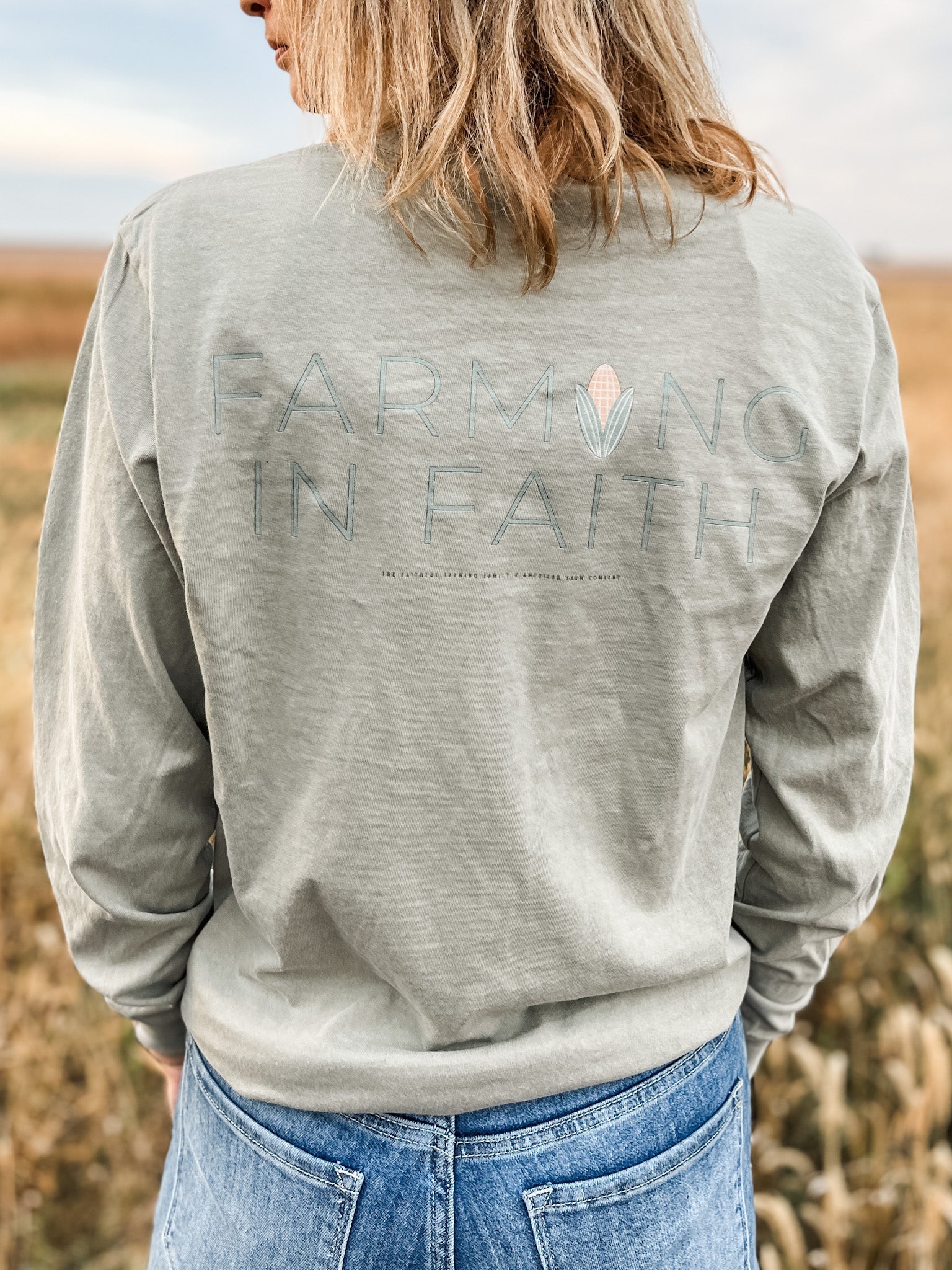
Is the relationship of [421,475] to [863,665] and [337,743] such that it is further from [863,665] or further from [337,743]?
[863,665]

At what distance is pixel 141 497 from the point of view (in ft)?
2.65

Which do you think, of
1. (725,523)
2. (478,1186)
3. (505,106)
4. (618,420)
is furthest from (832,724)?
(505,106)

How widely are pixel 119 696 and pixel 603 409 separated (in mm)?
477

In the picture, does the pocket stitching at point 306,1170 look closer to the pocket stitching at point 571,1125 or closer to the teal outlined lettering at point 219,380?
the pocket stitching at point 571,1125

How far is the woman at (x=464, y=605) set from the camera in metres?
0.76

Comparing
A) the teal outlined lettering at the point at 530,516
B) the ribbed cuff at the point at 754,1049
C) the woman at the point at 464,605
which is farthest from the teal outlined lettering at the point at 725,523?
the ribbed cuff at the point at 754,1049

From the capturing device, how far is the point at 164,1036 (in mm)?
1149

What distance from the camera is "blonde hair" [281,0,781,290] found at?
29.2 inches

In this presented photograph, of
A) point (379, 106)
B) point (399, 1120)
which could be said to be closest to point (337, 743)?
point (399, 1120)

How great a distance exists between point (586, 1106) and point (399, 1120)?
0.51 feet

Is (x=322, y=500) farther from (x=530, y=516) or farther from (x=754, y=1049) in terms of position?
(x=754, y=1049)

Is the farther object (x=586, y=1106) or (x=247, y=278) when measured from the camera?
(x=586, y=1106)

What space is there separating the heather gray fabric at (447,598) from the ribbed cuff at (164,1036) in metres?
0.16

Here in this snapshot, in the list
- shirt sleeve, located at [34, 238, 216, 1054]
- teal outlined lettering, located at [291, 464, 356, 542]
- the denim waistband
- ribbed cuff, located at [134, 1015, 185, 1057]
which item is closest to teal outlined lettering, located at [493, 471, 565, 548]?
teal outlined lettering, located at [291, 464, 356, 542]
